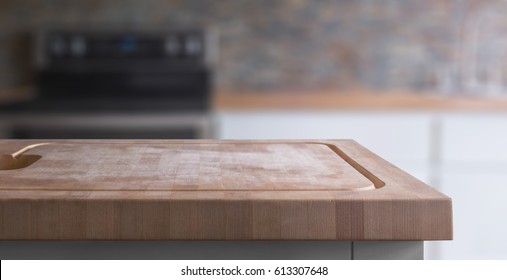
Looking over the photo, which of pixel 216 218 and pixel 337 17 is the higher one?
pixel 337 17

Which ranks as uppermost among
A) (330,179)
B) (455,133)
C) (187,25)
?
(187,25)

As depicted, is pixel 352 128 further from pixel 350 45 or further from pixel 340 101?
pixel 350 45

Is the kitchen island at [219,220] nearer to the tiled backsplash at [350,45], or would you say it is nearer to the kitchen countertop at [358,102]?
the kitchen countertop at [358,102]

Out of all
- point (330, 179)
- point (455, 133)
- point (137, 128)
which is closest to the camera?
point (330, 179)

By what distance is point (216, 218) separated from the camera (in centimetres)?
87

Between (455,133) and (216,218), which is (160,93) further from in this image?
(216,218)

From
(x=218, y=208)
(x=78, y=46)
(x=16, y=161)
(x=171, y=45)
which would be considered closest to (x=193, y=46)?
(x=171, y=45)

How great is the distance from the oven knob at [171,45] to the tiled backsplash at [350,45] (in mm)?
175

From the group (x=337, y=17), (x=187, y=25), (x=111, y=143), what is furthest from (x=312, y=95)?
(x=111, y=143)

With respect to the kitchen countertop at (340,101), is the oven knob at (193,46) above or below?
above

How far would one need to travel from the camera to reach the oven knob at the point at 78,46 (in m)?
3.52

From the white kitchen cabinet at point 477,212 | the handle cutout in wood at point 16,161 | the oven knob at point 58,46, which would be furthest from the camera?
the oven knob at point 58,46

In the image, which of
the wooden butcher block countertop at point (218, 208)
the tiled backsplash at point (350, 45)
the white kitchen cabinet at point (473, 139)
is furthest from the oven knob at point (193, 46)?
the wooden butcher block countertop at point (218, 208)

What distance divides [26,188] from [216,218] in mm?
258
